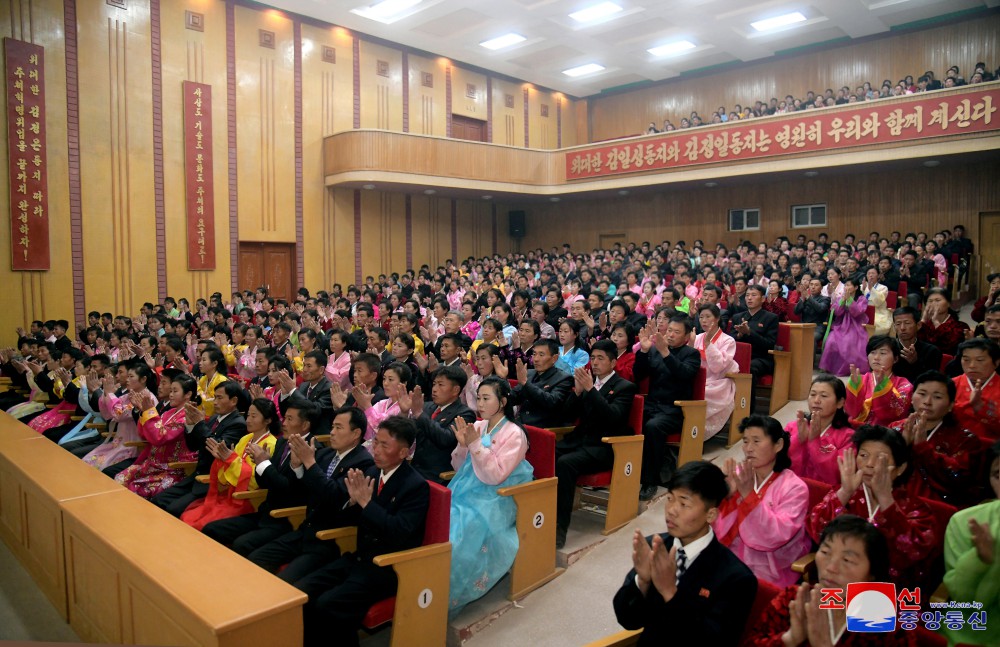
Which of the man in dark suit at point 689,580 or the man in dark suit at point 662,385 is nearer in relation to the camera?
the man in dark suit at point 689,580

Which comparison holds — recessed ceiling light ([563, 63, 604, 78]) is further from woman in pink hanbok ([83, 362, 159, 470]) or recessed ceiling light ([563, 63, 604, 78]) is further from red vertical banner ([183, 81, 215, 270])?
woman in pink hanbok ([83, 362, 159, 470])

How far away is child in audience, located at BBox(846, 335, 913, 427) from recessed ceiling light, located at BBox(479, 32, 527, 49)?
8139 millimetres

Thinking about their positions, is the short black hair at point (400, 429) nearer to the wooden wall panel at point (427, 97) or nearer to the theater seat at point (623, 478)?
the theater seat at point (623, 478)

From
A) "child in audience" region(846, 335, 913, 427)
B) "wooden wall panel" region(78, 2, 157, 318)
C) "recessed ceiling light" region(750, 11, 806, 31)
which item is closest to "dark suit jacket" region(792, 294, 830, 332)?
"child in audience" region(846, 335, 913, 427)

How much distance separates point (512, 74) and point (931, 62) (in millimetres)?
6141

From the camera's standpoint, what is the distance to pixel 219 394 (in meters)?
2.92

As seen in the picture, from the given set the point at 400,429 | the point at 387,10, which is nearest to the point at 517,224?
the point at 387,10

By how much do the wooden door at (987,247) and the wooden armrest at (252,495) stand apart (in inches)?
342

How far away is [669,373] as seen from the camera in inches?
129

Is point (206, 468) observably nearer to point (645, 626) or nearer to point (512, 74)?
point (645, 626)

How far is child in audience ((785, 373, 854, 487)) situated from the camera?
2168 mm

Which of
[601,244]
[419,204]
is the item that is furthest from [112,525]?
[601,244]

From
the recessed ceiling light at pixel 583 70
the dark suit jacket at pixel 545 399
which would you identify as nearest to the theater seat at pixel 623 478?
the dark suit jacket at pixel 545 399

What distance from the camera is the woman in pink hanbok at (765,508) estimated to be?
5.93 ft
